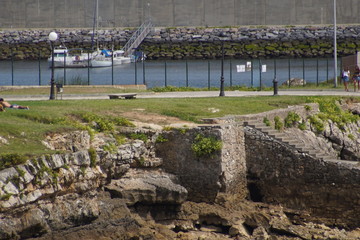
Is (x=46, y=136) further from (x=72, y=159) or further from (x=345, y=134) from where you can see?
(x=345, y=134)

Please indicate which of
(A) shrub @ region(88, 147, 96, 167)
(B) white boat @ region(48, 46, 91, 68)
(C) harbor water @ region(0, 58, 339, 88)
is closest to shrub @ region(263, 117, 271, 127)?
(A) shrub @ region(88, 147, 96, 167)

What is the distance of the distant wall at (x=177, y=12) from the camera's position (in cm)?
9588

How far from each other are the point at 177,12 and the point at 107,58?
42.3ft

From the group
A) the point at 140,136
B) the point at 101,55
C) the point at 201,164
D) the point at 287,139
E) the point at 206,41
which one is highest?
the point at 206,41

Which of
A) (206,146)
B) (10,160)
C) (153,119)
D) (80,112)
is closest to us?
(10,160)

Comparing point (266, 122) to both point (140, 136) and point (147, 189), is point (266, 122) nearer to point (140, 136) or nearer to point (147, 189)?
point (140, 136)

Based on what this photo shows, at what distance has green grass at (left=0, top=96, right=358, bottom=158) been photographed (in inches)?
779

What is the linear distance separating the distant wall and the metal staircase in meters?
0.81

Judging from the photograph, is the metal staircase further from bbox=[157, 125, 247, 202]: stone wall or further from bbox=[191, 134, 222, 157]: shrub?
bbox=[191, 134, 222, 157]: shrub

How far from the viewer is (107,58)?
87.4 m

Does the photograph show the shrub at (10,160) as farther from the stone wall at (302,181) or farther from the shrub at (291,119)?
the shrub at (291,119)

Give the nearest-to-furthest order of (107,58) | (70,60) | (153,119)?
(153,119) < (70,60) < (107,58)

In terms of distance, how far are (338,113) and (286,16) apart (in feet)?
218

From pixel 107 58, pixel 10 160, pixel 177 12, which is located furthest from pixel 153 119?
pixel 177 12
